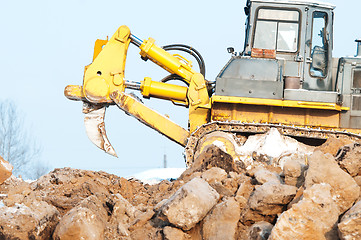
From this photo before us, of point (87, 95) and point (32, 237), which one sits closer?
point (32, 237)

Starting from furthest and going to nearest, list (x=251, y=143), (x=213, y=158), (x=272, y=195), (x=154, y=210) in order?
(x=251, y=143) < (x=213, y=158) < (x=154, y=210) < (x=272, y=195)

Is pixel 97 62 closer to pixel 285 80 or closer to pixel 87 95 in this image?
pixel 87 95

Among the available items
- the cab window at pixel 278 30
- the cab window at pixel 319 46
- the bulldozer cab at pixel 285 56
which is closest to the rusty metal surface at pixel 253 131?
the bulldozer cab at pixel 285 56

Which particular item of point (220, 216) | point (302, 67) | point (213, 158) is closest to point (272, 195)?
point (220, 216)

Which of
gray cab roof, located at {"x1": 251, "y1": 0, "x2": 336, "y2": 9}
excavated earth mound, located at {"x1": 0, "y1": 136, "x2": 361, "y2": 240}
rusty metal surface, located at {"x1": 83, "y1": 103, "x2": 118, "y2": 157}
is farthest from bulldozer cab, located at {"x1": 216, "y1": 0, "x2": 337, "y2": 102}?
excavated earth mound, located at {"x1": 0, "y1": 136, "x2": 361, "y2": 240}

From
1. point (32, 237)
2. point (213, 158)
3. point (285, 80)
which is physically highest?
point (285, 80)

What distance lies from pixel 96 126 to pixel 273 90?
3.36 meters

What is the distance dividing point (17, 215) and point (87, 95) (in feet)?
18.3

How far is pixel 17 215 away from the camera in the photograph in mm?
5680

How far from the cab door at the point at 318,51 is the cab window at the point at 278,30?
243mm

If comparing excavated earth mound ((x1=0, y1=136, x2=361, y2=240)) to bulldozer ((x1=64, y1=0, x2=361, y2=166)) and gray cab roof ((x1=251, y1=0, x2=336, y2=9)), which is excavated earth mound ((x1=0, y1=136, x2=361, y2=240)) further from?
gray cab roof ((x1=251, y1=0, x2=336, y2=9))

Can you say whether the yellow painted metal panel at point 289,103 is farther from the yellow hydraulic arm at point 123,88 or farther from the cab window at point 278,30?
the yellow hydraulic arm at point 123,88

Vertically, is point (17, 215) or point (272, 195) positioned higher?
point (272, 195)

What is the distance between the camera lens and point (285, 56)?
34.4ft
